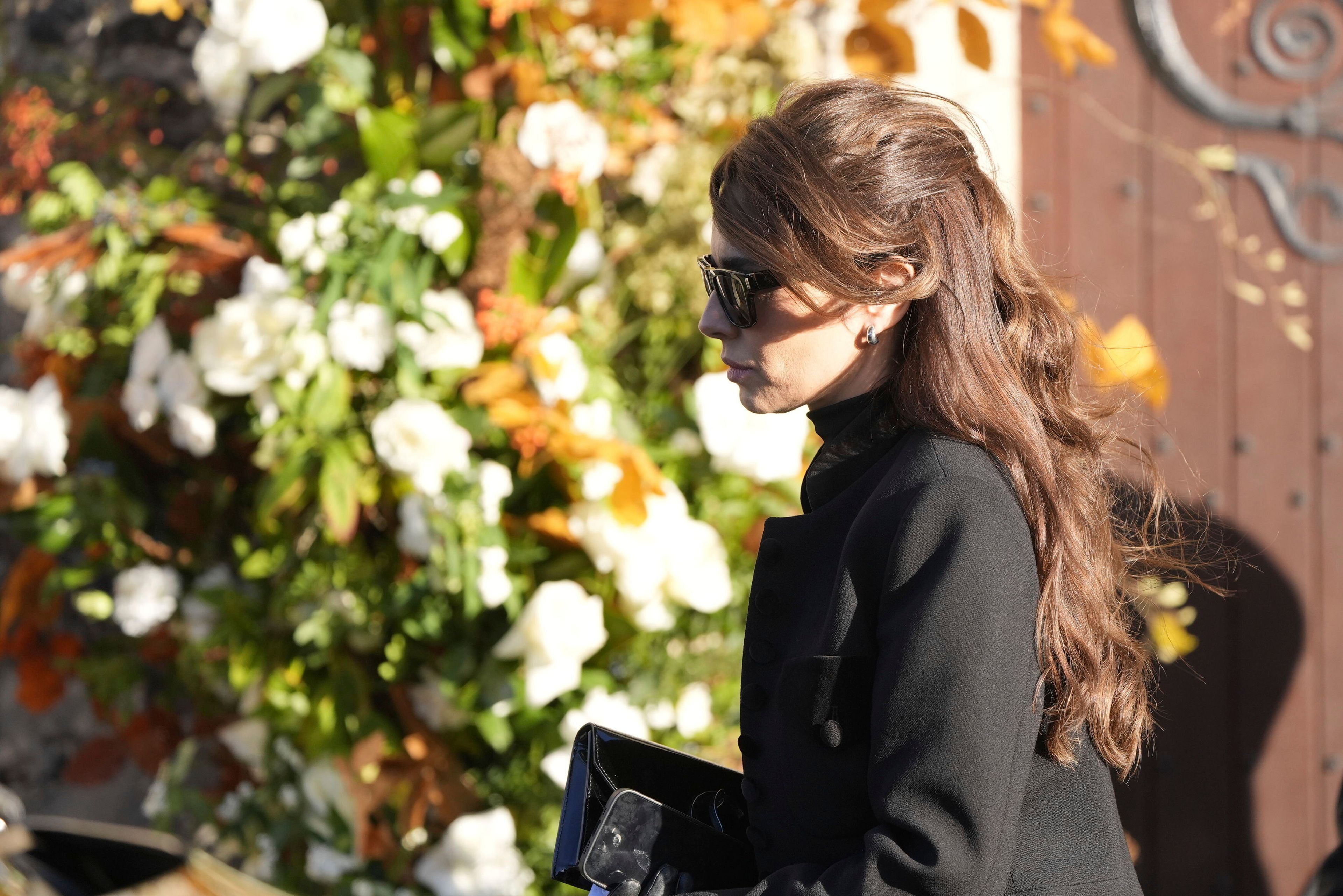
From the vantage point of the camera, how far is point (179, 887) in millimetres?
1071

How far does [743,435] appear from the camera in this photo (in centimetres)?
193

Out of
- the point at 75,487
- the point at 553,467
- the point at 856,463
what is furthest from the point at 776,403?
the point at 75,487

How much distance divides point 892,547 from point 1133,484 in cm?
186

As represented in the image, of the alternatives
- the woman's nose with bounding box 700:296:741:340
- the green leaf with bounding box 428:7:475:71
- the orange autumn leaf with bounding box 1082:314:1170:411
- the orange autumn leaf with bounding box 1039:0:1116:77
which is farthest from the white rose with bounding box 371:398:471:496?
the orange autumn leaf with bounding box 1039:0:1116:77

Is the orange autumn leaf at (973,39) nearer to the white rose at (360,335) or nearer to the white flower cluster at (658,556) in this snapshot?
the white flower cluster at (658,556)

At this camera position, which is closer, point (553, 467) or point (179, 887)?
point (179, 887)

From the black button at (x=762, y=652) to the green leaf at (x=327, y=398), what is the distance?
1.02 meters

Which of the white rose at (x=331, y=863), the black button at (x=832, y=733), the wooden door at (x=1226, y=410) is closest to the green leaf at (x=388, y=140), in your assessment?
the white rose at (x=331, y=863)

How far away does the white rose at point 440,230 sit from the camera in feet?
6.19

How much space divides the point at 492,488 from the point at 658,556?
28 centimetres

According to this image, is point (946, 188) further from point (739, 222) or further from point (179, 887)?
point (179, 887)

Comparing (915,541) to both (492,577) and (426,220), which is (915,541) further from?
(426,220)

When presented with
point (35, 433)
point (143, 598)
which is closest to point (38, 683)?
point (143, 598)

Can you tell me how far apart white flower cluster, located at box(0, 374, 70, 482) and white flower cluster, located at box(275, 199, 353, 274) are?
51cm
